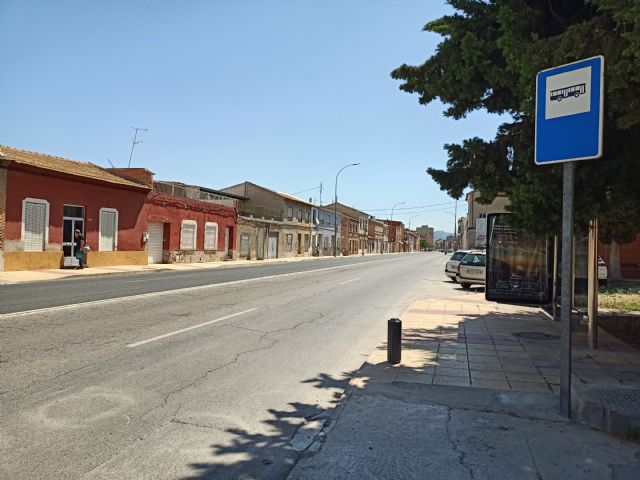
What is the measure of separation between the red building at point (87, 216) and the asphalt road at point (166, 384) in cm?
1109

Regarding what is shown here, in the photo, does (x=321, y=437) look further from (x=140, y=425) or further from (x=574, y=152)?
(x=574, y=152)

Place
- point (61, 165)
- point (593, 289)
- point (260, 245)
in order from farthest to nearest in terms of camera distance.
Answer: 1. point (260, 245)
2. point (61, 165)
3. point (593, 289)

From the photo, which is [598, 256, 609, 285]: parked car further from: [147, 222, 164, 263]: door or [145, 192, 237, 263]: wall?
[147, 222, 164, 263]: door

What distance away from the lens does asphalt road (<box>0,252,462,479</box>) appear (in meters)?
3.54

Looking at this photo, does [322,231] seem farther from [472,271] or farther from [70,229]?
[472,271]

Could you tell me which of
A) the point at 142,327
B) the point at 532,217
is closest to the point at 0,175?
the point at 142,327

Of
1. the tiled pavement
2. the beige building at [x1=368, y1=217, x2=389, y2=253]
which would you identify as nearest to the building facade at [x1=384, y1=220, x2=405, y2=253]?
the beige building at [x1=368, y1=217, x2=389, y2=253]

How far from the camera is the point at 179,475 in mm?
3273

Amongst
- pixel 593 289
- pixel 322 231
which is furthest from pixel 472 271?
pixel 322 231

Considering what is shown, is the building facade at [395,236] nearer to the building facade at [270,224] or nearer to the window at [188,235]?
the building facade at [270,224]

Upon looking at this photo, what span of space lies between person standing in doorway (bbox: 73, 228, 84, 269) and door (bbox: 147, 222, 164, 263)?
675 cm

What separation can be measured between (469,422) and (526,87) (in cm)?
381

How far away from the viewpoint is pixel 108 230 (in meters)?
25.2

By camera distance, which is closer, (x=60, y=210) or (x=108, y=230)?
(x=60, y=210)
